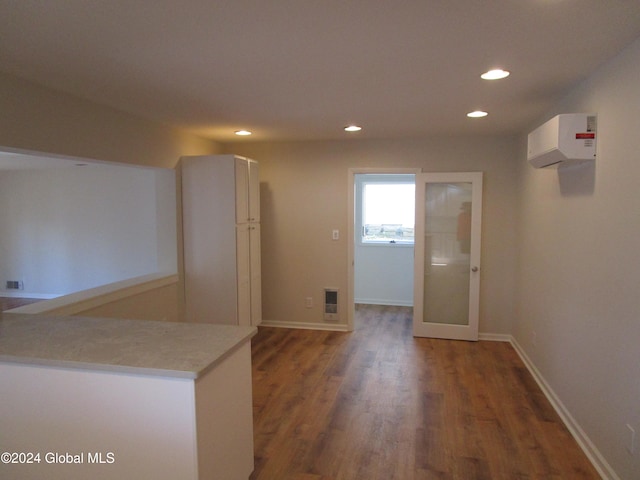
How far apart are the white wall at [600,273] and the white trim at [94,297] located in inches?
133

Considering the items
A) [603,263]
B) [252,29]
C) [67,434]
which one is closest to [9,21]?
[252,29]

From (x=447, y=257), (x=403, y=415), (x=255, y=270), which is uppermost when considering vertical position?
(x=447, y=257)

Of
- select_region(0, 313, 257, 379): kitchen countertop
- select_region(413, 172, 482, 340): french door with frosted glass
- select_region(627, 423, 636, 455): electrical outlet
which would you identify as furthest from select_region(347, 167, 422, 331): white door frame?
select_region(627, 423, 636, 455): electrical outlet

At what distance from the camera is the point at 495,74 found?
244 centimetres

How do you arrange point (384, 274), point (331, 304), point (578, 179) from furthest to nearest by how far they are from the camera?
1. point (384, 274)
2. point (331, 304)
3. point (578, 179)

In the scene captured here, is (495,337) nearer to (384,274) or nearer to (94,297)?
(384,274)

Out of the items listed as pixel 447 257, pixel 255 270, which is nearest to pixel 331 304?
pixel 255 270

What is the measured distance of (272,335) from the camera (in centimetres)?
501

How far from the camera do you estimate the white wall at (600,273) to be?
6.71 feet

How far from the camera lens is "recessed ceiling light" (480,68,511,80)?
2393mm

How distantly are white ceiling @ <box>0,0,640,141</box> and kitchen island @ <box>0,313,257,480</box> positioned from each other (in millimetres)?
1381

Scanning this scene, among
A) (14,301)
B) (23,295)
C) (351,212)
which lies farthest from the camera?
(23,295)

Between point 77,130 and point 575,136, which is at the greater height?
point 77,130

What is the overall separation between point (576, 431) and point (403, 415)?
1.12 m
